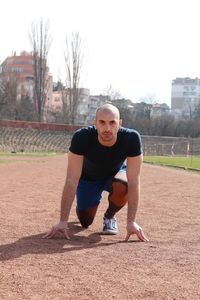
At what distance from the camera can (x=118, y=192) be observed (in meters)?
6.01

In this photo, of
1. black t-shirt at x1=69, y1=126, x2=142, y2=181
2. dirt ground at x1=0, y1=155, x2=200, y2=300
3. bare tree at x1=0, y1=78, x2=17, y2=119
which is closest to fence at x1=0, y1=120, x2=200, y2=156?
bare tree at x1=0, y1=78, x2=17, y2=119

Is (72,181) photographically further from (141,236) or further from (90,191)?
(141,236)

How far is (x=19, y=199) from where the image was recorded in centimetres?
945

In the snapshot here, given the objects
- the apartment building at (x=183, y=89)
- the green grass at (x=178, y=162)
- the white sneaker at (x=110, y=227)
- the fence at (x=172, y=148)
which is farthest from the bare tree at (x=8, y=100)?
the apartment building at (x=183, y=89)

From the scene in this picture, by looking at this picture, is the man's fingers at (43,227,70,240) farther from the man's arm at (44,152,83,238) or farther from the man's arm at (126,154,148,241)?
the man's arm at (126,154,148,241)

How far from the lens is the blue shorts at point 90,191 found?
20.5ft

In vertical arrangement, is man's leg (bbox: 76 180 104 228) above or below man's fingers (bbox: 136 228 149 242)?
above

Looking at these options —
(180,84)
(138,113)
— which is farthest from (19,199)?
(180,84)

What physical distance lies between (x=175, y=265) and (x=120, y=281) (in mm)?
765

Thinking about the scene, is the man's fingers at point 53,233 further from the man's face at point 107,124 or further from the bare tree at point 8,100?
the bare tree at point 8,100

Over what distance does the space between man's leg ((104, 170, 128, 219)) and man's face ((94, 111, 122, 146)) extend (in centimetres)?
58

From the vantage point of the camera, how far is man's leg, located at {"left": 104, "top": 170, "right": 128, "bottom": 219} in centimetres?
595

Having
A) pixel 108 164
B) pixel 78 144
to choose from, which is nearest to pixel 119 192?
pixel 108 164

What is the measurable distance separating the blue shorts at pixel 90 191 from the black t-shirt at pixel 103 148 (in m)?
0.31
